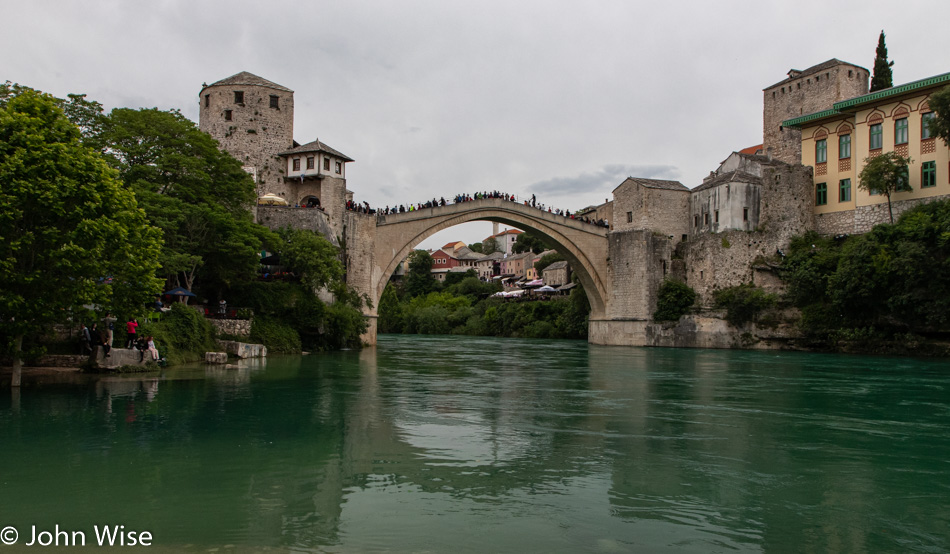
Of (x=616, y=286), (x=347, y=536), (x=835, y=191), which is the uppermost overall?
(x=835, y=191)

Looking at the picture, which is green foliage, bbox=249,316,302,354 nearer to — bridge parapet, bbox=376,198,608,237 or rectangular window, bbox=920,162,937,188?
bridge parapet, bbox=376,198,608,237

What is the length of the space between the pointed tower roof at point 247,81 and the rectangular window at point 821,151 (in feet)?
84.0

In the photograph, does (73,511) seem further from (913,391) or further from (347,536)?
(913,391)

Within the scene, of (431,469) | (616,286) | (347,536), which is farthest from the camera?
(616,286)

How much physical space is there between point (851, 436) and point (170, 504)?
8.65 metres

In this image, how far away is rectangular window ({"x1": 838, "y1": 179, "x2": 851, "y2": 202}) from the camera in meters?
32.8

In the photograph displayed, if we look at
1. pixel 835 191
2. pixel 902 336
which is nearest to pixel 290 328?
pixel 902 336

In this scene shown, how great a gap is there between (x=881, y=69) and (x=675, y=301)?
59.3 ft

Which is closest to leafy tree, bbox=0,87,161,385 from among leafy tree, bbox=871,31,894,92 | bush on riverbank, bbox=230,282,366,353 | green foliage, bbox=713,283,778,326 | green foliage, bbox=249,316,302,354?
green foliage, bbox=249,316,302,354

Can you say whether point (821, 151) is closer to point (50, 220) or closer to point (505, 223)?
point (505, 223)

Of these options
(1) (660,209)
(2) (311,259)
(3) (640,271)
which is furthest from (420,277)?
(2) (311,259)

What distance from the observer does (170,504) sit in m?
6.13

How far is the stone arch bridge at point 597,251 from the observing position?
3406 cm

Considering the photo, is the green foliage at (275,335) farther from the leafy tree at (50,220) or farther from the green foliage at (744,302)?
the green foliage at (744,302)
